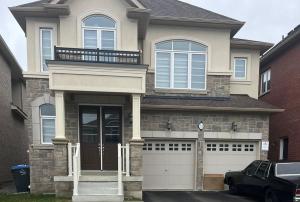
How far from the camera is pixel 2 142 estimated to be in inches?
563

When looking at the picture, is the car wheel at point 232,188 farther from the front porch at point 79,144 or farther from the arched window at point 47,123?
the arched window at point 47,123

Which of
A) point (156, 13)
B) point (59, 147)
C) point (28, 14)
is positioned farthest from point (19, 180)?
point (156, 13)

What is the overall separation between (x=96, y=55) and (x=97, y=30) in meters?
1.71

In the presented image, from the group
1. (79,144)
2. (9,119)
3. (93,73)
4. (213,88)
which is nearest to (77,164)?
(79,144)

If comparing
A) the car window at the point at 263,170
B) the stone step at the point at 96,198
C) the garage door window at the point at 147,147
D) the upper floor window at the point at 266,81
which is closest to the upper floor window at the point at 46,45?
the garage door window at the point at 147,147

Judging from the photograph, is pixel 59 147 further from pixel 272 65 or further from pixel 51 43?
pixel 272 65

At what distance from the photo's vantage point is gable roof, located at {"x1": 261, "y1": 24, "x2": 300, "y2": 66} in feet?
44.4

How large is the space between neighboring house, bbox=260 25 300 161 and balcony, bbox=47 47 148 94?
8975 mm

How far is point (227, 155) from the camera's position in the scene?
1234cm

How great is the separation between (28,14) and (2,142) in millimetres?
7338

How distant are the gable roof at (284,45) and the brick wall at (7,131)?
15327 mm

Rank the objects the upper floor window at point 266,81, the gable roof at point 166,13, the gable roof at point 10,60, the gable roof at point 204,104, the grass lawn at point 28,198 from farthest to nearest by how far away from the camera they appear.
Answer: the upper floor window at point 266,81
the gable roof at point 10,60
the gable roof at point 204,104
the gable roof at point 166,13
the grass lawn at point 28,198

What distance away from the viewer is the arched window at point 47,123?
11.0m

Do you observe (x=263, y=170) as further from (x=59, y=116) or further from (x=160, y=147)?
(x=59, y=116)
